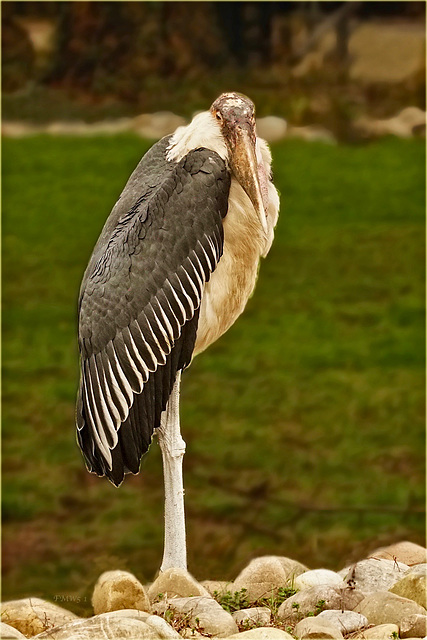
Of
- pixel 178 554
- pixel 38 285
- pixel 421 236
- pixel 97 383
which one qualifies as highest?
pixel 421 236

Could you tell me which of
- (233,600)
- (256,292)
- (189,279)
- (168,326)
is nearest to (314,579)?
(233,600)

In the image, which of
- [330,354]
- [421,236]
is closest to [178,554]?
[330,354]

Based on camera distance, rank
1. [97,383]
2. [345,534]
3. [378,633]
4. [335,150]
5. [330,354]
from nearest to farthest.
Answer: [378,633]
[97,383]
[345,534]
[330,354]
[335,150]

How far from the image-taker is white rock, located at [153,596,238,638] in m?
3.54

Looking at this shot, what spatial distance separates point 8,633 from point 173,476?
0.68 meters

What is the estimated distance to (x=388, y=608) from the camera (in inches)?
142

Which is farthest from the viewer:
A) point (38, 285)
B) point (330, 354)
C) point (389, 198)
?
point (389, 198)

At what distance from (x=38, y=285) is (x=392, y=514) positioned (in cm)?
392

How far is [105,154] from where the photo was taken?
11383mm

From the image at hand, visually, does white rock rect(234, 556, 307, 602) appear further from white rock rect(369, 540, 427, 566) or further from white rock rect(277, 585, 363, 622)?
white rock rect(369, 540, 427, 566)

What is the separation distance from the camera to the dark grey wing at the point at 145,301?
3588 mm

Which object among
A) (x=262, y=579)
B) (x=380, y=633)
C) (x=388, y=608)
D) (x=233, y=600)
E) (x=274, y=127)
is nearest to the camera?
(x=380, y=633)

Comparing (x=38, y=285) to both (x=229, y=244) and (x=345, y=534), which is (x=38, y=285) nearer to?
(x=345, y=534)

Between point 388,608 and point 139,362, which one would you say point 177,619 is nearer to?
point 388,608
